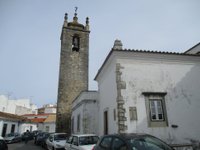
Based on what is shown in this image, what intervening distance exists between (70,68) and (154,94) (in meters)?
15.5

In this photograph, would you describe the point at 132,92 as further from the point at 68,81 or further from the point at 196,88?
the point at 68,81

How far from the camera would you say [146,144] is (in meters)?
4.59

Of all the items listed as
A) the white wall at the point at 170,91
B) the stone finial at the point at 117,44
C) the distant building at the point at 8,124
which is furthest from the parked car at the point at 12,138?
the stone finial at the point at 117,44

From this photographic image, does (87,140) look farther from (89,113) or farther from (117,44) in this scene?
(89,113)

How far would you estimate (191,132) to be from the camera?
31.0 feet

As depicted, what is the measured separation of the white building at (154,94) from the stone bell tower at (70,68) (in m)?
11.9

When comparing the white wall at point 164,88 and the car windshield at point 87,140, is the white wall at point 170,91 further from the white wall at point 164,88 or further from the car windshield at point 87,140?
the car windshield at point 87,140

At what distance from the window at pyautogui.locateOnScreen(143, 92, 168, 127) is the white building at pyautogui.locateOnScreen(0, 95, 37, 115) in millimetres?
42086

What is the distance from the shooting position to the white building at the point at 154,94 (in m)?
9.09

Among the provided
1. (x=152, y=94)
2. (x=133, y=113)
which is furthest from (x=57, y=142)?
(x=152, y=94)

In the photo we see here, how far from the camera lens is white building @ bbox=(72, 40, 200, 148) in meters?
9.09

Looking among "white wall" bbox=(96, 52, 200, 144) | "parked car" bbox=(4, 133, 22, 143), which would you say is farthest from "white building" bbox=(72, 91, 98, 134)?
"parked car" bbox=(4, 133, 22, 143)

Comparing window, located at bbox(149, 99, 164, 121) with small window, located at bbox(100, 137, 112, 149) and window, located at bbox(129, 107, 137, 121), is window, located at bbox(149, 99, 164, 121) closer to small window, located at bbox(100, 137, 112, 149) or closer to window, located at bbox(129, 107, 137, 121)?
window, located at bbox(129, 107, 137, 121)

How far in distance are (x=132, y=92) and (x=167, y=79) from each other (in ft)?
7.96
